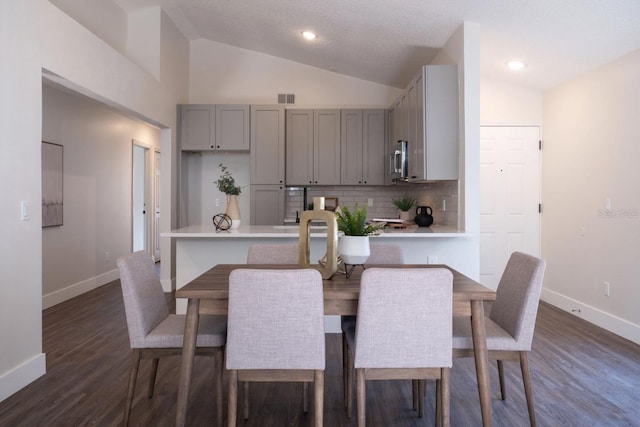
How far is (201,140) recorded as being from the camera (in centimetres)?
550

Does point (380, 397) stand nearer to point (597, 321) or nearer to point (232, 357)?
point (232, 357)

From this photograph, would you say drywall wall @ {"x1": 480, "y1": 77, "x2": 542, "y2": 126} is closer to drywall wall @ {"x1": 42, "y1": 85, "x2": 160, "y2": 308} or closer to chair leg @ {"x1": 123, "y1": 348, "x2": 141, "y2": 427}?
chair leg @ {"x1": 123, "y1": 348, "x2": 141, "y2": 427}

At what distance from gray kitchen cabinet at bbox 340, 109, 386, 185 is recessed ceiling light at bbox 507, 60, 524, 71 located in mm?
1726

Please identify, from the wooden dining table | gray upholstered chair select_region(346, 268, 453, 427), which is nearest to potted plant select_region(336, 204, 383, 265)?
the wooden dining table

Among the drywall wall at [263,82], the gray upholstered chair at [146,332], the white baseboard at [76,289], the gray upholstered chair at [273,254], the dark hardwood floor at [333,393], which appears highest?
the drywall wall at [263,82]

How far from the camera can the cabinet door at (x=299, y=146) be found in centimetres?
560

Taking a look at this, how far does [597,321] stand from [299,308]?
3505 millimetres

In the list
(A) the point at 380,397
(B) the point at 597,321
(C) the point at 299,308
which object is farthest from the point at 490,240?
(C) the point at 299,308

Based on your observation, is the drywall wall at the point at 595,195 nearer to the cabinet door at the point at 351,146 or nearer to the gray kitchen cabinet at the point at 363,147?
the gray kitchen cabinet at the point at 363,147

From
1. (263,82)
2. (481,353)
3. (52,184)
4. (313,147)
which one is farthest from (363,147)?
(481,353)

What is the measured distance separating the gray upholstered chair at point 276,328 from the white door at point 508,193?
147 inches

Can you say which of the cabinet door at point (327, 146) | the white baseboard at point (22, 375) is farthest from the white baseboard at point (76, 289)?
the cabinet door at point (327, 146)

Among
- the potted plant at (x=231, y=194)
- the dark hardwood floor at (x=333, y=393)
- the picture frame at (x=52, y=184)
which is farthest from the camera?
the picture frame at (x=52, y=184)

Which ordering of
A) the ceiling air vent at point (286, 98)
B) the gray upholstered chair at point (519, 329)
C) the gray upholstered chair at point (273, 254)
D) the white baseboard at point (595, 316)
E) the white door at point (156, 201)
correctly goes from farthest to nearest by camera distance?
the white door at point (156, 201), the ceiling air vent at point (286, 98), the white baseboard at point (595, 316), the gray upholstered chair at point (273, 254), the gray upholstered chair at point (519, 329)
